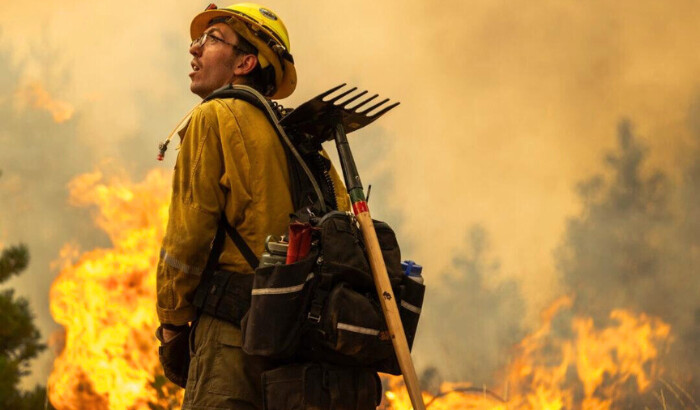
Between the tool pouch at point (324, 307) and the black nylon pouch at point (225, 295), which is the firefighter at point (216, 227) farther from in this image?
the tool pouch at point (324, 307)

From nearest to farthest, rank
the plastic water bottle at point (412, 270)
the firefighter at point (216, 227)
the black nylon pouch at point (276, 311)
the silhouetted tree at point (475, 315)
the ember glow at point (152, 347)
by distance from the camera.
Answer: the black nylon pouch at point (276, 311)
the firefighter at point (216, 227)
the plastic water bottle at point (412, 270)
the ember glow at point (152, 347)
the silhouetted tree at point (475, 315)

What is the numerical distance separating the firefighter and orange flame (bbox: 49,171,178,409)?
12.9 feet

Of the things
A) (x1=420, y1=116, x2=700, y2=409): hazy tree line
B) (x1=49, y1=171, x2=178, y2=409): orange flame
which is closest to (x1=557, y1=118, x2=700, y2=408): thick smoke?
(x1=420, y1=116, x2=700, y2=409): hazy tree line

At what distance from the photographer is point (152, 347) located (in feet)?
25.7

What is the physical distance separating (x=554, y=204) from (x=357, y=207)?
6.95 meters

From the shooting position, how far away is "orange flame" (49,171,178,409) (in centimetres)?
702

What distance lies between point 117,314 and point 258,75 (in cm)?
444

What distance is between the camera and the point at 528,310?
908cm

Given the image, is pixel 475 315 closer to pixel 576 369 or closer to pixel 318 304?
pixel 576 369

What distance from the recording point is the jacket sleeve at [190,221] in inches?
122

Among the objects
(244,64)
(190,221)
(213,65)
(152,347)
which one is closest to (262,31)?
(244,64)

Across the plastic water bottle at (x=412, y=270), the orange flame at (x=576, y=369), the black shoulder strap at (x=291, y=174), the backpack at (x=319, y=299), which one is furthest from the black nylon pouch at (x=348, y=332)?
the orange flame at (x=576, y=369)

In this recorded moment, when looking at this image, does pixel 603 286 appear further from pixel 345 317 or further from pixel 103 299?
pixel 345 317

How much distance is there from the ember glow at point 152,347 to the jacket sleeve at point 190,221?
13.7 ft
